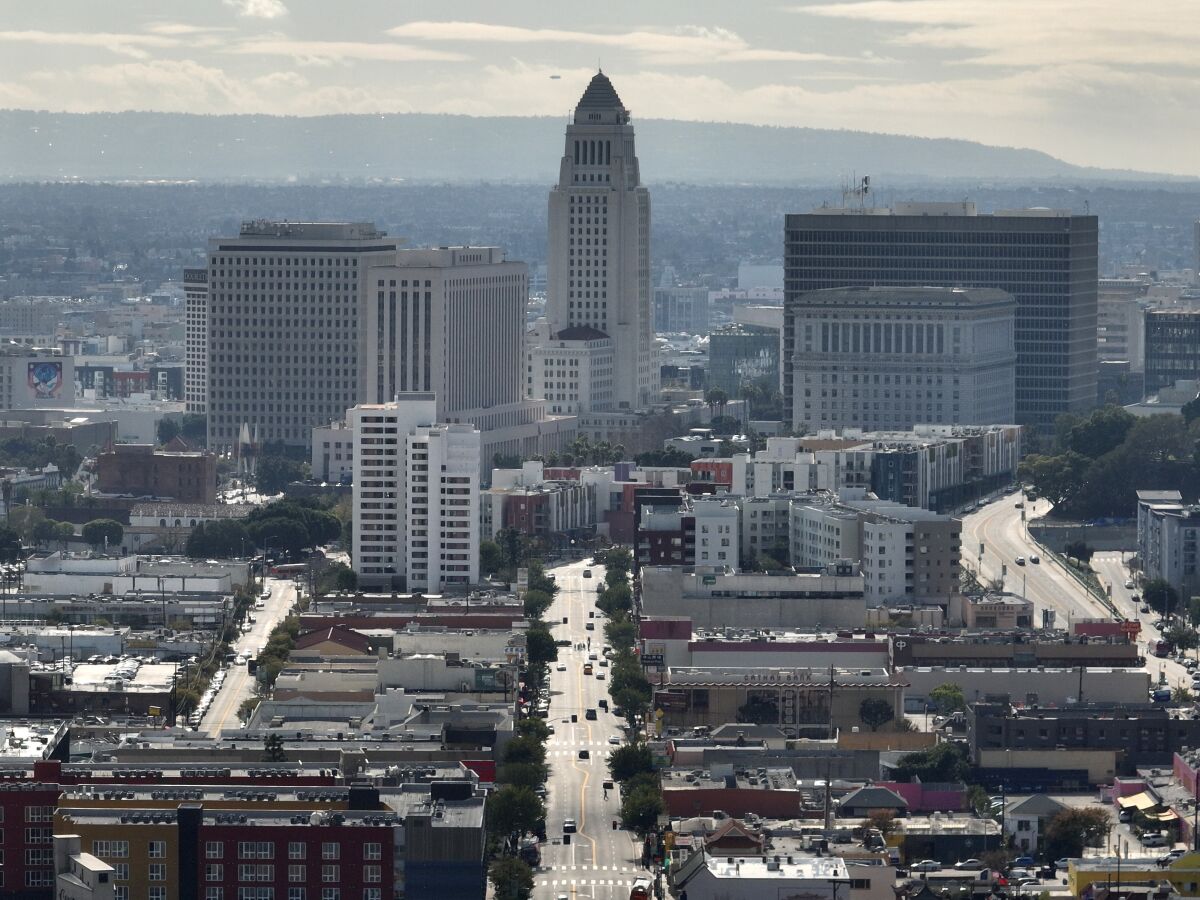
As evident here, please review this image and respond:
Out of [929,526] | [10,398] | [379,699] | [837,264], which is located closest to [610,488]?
[929,526]

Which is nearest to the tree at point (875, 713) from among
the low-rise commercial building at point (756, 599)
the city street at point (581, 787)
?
the city street at point (581, 787)

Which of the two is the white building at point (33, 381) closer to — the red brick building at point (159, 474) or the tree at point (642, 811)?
the red brick building at point (159, 474)

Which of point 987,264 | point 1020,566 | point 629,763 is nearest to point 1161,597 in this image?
point 1020,566

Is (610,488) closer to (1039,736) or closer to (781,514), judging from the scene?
(781,514)

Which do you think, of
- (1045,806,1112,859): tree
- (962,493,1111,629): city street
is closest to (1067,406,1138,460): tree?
(962,493,1111,629): city street

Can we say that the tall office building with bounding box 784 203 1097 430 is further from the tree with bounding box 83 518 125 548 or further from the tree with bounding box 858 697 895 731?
the tree with bounding box 858 697 895 731

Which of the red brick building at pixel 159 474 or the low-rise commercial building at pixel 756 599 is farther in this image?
the red brick building at pixel 159 474

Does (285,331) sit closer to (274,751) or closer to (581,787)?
(581,787)

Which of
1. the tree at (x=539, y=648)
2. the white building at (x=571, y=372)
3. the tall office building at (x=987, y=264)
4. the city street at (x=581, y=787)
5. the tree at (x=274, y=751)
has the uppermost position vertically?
the tall office building at (x=987, y=264)
